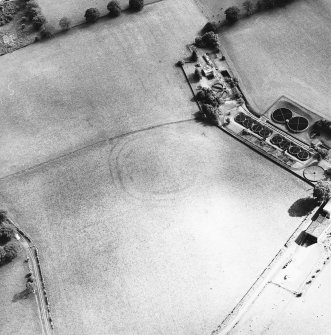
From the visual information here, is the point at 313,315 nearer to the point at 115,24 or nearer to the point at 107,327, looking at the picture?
the point at 107,327

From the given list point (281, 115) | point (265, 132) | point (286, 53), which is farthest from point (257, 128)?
point (286, 53)

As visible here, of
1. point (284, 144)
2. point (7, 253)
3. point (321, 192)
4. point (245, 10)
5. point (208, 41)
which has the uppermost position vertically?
point (245, 10)

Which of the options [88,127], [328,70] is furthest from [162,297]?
[328,70]

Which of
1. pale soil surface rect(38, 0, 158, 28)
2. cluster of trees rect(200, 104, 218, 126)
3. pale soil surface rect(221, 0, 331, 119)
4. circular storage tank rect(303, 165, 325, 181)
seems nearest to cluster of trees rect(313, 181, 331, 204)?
circular storage tank rect(303, 165, 325, 181)

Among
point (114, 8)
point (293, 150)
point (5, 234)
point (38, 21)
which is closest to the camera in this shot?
point (5, 234)

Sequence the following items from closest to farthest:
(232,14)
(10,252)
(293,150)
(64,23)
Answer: (10,252)
(293,150)
(232,14)
(64,23)

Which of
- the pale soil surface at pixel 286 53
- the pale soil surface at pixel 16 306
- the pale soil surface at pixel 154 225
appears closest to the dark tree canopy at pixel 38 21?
the pale soil surface at pixel 154 225

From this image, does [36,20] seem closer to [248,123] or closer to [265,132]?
[248,123]
